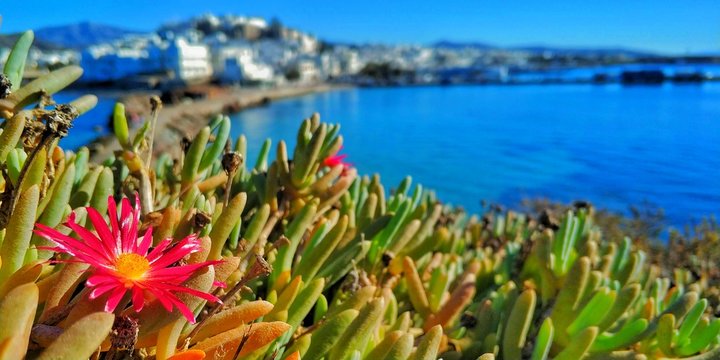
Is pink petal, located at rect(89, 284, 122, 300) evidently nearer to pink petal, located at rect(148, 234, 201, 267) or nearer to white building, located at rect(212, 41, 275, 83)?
pink petal, located at rect(148, 234, 201, 267)

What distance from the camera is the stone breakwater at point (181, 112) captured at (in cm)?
1068

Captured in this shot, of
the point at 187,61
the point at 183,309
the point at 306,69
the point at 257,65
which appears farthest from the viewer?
the point at 306,69

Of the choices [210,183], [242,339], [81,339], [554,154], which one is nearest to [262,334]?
[242,339]

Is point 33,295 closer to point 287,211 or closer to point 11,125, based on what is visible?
point 11,125

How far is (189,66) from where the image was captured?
1825 inches

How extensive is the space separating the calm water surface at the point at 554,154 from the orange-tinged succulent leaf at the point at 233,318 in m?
6.31

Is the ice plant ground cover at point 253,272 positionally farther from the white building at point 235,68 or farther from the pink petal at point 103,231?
the white building at point 235,68

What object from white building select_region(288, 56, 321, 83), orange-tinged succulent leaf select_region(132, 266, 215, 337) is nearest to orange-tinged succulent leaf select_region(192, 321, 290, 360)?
orange-tinged succulent leaf select_region(132, 266, 215, 337)

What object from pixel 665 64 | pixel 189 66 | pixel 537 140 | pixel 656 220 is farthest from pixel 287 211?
pixel 665 64

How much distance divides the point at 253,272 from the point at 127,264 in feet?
0.43

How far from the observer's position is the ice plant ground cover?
59cm

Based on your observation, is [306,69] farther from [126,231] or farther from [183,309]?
[183,309]

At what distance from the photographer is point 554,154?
1191cm

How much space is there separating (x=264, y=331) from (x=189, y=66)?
4867 centimetres
